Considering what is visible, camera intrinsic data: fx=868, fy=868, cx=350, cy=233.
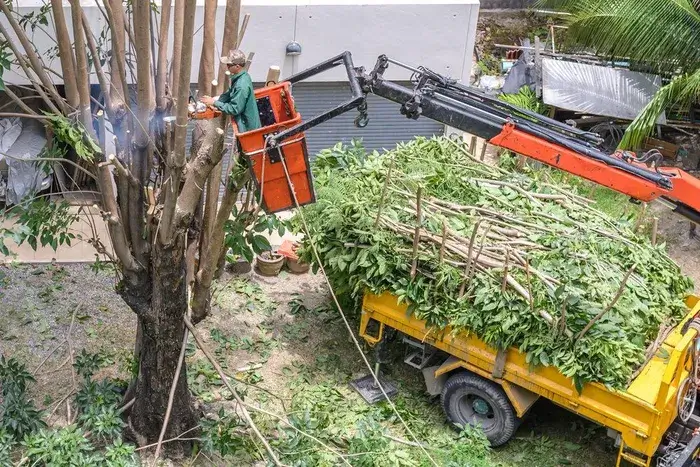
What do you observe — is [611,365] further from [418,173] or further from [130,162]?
[130,162]

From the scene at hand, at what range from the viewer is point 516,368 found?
28.0 ft

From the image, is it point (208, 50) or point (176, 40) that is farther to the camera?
point (176, 40)

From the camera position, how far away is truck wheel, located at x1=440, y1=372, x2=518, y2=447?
8.83 m

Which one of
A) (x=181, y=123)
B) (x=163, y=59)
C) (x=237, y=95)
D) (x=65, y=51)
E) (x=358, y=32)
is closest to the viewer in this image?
(x=181, y=123)

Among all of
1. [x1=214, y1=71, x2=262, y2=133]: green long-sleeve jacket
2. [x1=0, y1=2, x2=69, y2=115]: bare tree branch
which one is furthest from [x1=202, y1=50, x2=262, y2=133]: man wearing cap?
[x1=0, y1=2, x2=69, y2=115]: bare tree branch

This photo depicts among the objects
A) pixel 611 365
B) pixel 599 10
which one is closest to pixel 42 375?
pixel 611 365

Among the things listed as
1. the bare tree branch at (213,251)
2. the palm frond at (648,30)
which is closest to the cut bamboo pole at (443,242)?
the bare tree branch at (213,251)

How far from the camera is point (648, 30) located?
13867mm

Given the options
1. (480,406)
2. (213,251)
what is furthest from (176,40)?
(480,406)

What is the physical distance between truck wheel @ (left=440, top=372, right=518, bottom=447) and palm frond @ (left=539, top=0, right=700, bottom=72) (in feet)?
25.0

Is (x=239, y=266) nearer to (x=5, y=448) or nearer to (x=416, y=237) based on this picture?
(x=416, y=237)

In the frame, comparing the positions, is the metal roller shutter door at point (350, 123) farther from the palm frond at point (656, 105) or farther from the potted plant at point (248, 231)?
the potted plant at point (248, 231)

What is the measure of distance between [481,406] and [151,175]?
4.08 m

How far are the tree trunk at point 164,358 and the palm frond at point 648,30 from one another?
945cm
